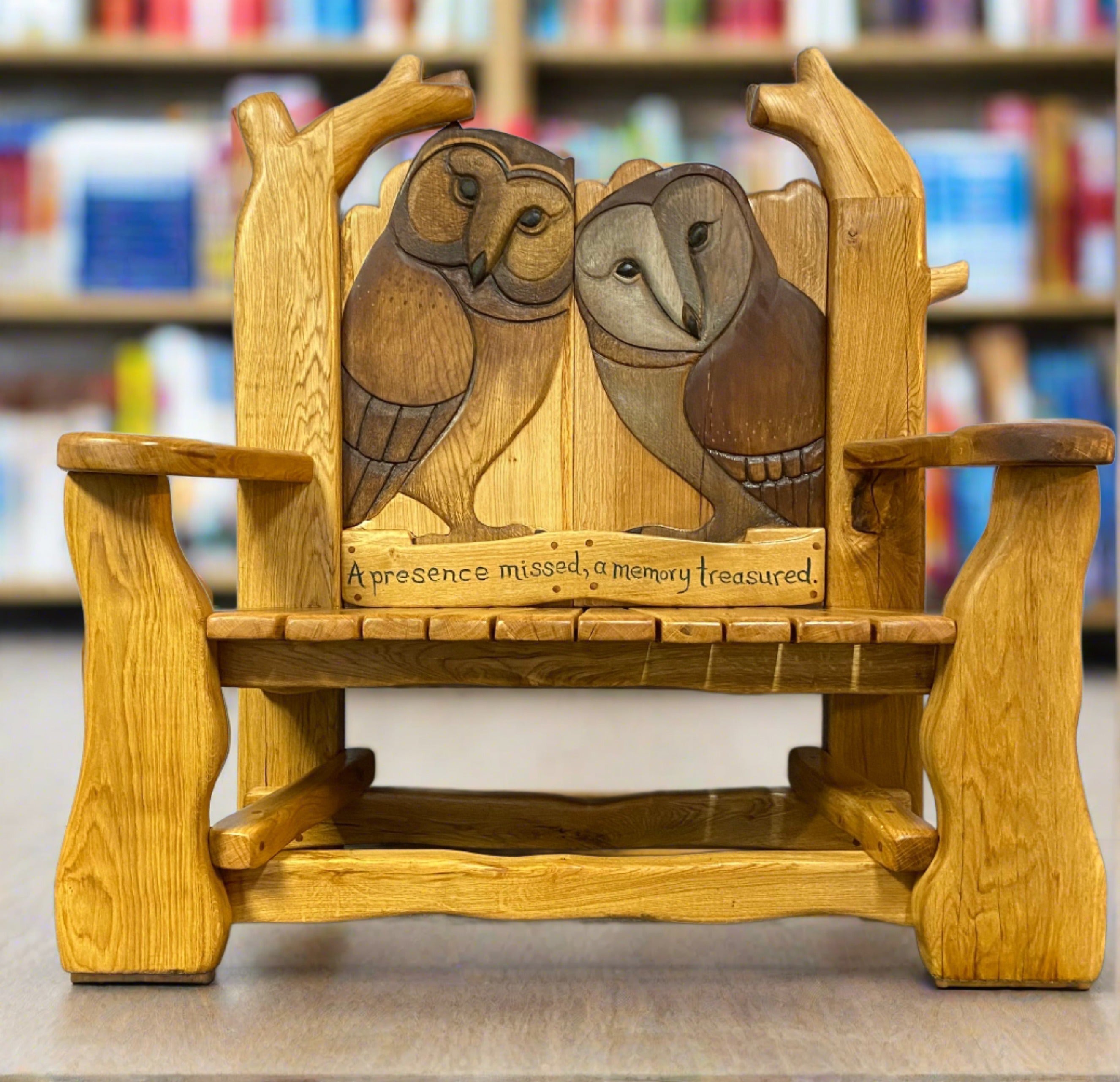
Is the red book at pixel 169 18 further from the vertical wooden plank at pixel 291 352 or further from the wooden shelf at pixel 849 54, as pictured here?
the vertical wooden plank at pixel 291 352

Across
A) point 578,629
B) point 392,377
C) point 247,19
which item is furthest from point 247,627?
point 247,19

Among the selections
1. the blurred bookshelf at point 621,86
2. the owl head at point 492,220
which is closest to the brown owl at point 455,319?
the owl head at point 492,220

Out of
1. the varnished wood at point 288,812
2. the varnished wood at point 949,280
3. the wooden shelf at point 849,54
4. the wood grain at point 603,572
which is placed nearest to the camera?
the varnished wood at point 288,812

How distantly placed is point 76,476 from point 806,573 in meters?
0.70

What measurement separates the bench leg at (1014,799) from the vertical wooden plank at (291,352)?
2.07 ft

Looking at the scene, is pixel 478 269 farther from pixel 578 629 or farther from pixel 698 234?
pixel 578 629

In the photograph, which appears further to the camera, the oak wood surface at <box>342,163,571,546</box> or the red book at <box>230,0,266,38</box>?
the red book at <box>230,0,266,38</box>

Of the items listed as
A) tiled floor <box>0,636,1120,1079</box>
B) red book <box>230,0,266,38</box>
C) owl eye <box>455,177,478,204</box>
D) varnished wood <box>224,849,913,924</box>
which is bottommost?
tiled floor <box>0,636,1120,1079</box>

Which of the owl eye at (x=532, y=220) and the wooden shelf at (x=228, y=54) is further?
the wooden shelf at (x=228, y=54)

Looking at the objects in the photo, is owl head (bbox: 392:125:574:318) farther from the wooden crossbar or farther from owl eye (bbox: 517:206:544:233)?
the wooden crossbar

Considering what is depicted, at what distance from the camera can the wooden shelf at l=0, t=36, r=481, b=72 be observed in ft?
9.45

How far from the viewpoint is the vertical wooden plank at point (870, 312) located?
132cm

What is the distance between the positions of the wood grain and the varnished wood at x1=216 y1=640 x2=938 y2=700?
0.56 feet

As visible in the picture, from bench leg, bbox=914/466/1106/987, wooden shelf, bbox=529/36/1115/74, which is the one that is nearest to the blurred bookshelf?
wooden shelf, bbox=529/36/1115/74
